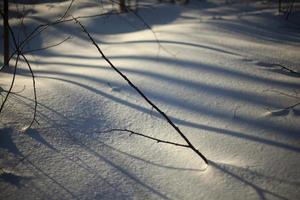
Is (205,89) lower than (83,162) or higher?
higher

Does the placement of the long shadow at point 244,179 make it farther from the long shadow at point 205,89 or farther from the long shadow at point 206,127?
the long shadow at point 205,89

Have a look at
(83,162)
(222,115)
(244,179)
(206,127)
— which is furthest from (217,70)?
(83,162)

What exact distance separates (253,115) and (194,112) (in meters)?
0.33

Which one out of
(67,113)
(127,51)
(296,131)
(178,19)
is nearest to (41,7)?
(178,19)

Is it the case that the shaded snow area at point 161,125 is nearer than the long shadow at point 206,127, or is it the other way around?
the shaded snow area at point 161,125

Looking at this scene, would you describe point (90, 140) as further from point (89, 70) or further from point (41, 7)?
point (41, 7)

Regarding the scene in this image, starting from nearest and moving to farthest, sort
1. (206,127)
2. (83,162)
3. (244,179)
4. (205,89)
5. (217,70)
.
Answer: (244,179) → (83,162) → (206,127) → (205,89) → (217,70)

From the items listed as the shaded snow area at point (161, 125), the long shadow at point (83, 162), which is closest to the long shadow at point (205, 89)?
the shaded snow area at point (161, 125)

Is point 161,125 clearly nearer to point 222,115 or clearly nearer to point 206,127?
point 206,127

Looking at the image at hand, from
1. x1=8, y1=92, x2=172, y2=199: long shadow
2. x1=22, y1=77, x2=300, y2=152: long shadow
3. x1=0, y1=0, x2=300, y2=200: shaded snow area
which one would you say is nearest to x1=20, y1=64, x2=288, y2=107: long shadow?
x1=0, y1=0, x2=300, y2=200: shaded snow area

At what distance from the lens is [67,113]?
1.43m

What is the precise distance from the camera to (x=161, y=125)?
1390mm

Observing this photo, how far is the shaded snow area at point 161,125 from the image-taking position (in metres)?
1.01

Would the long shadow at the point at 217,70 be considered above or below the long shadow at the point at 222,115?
above
